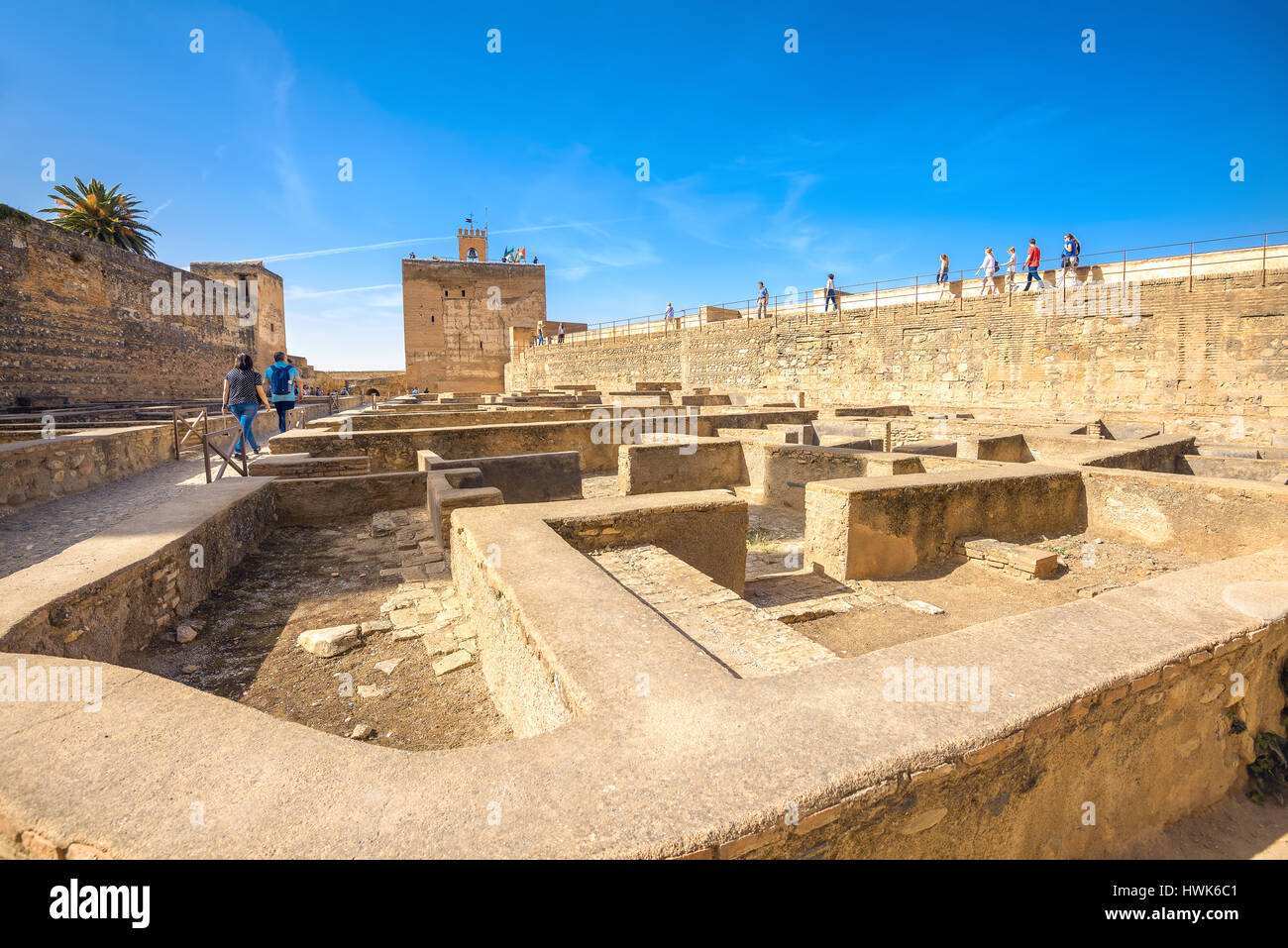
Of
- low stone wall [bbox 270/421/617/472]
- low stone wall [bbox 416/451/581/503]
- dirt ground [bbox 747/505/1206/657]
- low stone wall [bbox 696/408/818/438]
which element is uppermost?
low stone wall [bbox 696/408/818/438]

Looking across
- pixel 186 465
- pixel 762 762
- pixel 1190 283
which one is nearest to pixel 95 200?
pixel 186 465

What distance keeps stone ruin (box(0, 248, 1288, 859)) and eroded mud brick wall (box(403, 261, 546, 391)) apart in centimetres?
2982

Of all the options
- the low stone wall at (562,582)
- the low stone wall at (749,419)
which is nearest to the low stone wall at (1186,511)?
the low stone wall at (562,582)

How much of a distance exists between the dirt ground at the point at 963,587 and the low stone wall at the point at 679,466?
2492 mm

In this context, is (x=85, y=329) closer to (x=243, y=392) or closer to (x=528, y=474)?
(x=243, y=392)

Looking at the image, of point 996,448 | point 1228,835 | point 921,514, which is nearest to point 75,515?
point 921,514

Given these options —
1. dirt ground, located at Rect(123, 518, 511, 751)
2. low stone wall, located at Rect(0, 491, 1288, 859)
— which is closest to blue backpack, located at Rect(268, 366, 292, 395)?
dirt ground, located at Rect(123, 518, 511, 751)

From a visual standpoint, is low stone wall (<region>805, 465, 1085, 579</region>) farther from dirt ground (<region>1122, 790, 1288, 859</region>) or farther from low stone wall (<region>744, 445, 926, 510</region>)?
dirt ground (<region>1122, 790, 1288, 859</region>)

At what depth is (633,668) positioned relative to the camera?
1998 millimetres

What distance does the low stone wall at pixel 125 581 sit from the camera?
2.65 meters

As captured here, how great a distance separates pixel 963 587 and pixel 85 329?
2216 cm

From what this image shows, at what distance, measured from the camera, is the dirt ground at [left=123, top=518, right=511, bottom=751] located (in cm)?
283

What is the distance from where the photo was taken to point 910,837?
1.57m

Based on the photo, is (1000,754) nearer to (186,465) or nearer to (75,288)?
(186,465)
